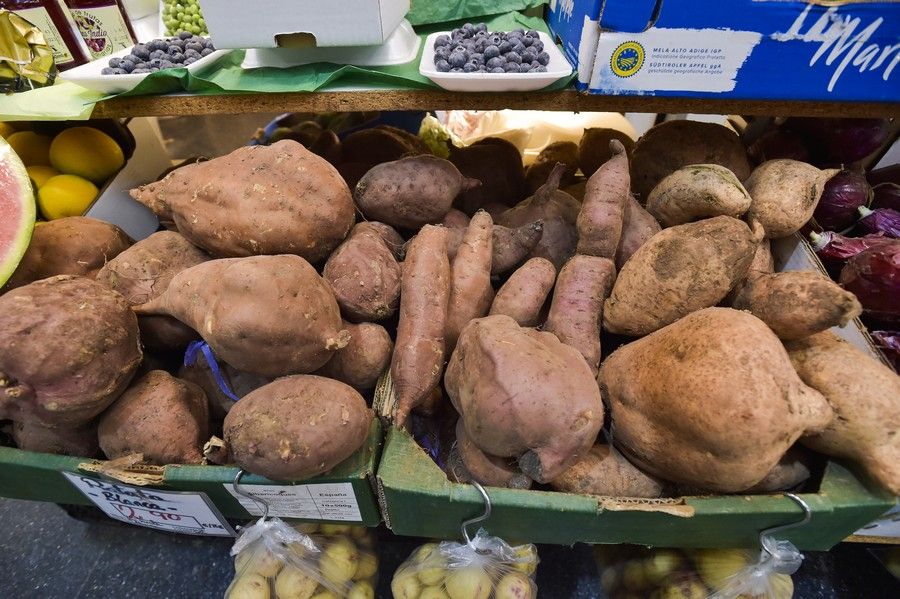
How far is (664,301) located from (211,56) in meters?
1.37

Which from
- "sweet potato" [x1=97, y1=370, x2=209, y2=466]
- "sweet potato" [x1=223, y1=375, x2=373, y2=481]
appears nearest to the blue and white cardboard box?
"sweet potato" [x1=223, y1=375, x2=373, y2=481]

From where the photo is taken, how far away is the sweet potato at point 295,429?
0.94 m

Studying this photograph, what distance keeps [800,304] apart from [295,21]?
1304 millimetres

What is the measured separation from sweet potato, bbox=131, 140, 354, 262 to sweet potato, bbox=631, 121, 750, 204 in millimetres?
952

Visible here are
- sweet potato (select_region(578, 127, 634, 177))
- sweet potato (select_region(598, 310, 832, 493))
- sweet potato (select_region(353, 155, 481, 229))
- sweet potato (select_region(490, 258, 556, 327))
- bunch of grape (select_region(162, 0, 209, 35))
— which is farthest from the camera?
sweet potato (select_region(578, 127, 634, 177))

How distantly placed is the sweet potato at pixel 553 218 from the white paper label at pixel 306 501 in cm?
82

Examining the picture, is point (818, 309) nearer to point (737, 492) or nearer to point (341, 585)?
point (737, 492)

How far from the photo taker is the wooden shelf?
3.88ft

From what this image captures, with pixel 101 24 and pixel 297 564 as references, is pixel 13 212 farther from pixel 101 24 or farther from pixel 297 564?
pixel 297 564

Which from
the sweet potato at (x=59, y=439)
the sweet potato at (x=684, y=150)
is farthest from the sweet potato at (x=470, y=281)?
the sweet potato at (x=59, y=439)

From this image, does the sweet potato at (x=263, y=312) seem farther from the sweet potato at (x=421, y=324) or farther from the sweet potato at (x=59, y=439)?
the sweet potato at (x=59, y=439)

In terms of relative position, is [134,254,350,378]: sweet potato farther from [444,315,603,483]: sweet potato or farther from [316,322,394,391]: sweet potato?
[444,315,603,483]: sweet potato

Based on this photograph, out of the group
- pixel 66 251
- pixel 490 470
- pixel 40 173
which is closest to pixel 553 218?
pixel 490 470

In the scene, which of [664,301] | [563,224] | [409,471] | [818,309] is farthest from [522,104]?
[409,471]
